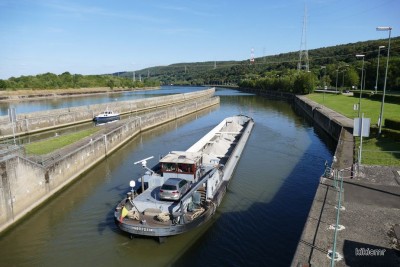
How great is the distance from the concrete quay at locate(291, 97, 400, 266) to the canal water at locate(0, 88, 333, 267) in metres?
2.88

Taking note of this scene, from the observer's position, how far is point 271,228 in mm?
18156

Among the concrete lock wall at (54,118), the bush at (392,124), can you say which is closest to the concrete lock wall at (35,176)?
the concrete lock wall at (54,118)

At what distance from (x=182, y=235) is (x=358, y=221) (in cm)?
875

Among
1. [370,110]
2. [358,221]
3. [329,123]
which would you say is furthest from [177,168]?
[370,110]

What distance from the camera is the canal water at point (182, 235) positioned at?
52.2 feet

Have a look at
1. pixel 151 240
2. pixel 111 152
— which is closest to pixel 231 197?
pixel 151 240

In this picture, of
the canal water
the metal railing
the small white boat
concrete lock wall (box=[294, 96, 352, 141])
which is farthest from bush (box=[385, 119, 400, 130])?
the small white boat

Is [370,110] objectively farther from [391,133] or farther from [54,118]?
[54,118]

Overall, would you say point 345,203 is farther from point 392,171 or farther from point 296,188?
point 296,188

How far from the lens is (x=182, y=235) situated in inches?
690

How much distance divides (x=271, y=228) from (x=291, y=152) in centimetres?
1932

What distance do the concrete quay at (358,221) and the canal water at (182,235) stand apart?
2.88 metres

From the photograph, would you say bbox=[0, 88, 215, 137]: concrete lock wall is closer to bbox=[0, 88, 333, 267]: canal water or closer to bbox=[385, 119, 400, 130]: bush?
bbox=[0, 88, 333, 267]: canal water

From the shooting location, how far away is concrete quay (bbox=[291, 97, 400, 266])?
11.3 m
